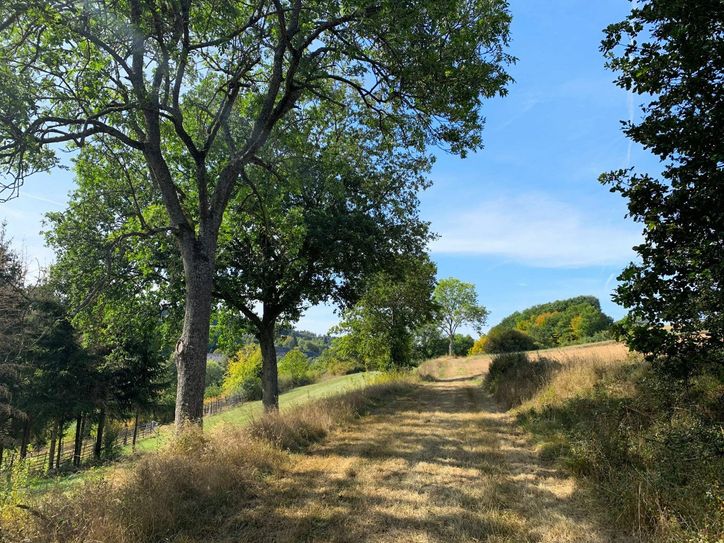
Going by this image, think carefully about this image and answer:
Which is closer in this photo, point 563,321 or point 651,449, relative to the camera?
point 651,449

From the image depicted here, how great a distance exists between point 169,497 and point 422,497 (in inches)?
135

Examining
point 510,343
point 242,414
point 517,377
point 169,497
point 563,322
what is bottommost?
point 242,414

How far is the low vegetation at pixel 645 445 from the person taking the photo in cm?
403

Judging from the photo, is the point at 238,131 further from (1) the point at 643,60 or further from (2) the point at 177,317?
(1) the point at 643,60

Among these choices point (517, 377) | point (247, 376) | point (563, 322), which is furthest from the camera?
point (563, 322)

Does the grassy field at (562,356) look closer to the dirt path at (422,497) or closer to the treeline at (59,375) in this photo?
the dirt path at (422,497)

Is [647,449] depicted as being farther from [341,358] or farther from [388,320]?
[341,358]

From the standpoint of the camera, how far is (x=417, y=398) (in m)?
18.5

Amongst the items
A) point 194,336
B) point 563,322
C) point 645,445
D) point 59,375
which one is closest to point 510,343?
point 59,375

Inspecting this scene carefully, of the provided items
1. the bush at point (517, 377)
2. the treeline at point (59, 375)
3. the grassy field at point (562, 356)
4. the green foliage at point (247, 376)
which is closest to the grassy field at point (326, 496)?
the grassy field at point (562, 356)

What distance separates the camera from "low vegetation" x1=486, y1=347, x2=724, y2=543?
4027 mm

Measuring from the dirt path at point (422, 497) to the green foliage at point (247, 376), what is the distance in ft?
120

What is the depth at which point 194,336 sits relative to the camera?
851cm

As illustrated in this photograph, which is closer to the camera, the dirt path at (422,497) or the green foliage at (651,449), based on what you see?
the green foliage at (651,449)
